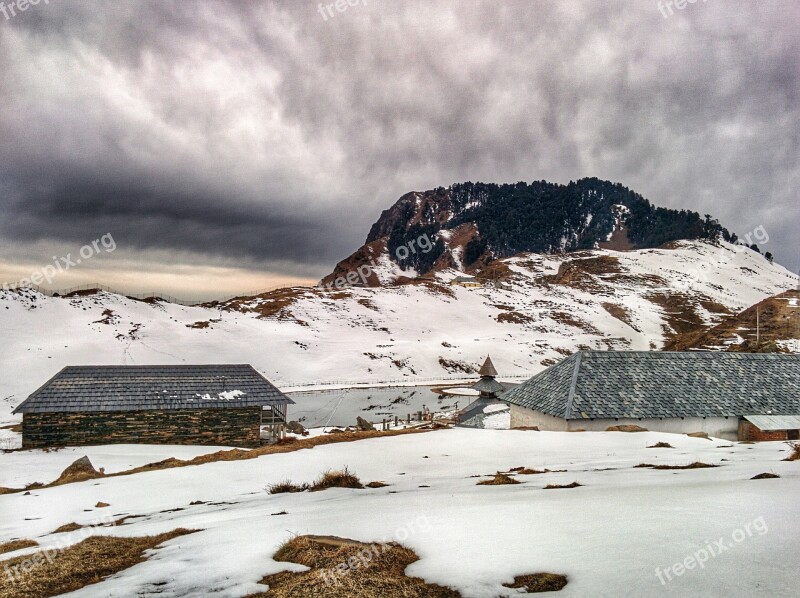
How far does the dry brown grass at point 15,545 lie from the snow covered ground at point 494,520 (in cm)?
27

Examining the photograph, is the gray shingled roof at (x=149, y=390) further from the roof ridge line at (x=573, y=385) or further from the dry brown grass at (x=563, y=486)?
the dry brown grass at (x=563, y=486)

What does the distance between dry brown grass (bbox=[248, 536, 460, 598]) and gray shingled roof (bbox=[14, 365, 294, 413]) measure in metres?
24.2

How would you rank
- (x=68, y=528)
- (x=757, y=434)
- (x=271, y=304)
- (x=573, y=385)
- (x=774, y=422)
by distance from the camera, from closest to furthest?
(x=68, y=528) < (x=757, y=434) < (x=774, y=422) < (x=573, y=385) < (x=271, y=304)

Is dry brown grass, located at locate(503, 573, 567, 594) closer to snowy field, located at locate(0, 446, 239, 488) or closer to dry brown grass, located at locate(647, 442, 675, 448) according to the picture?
dry brown grass, located at locate(647, 442, 675, 448)

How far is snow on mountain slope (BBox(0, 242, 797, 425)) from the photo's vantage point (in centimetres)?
6575

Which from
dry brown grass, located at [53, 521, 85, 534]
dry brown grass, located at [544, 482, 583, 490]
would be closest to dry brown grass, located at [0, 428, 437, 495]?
dry brown grass, located at [53, 521, 85, 534]

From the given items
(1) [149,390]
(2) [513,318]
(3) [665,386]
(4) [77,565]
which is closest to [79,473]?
(1) [149,390]

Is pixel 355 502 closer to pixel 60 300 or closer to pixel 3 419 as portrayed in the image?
pixel 3 419

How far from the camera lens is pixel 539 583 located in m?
4.78

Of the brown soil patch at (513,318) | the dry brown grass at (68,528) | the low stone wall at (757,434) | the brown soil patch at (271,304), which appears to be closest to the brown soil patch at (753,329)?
the brown soil patch at (513,318)

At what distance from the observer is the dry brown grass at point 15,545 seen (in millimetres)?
9257

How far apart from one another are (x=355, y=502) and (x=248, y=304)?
103148 millimetres

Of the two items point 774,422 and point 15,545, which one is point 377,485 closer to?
point 15,545

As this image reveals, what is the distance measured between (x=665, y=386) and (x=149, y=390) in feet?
93.2
